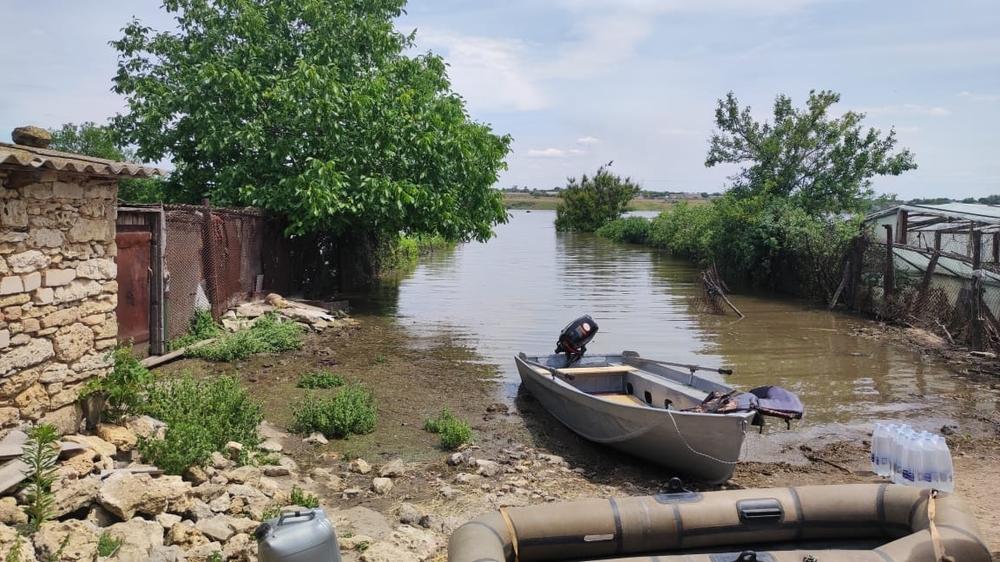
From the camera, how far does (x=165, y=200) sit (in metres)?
17.7

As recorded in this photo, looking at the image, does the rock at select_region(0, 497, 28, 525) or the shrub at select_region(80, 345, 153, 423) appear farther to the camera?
the shrub at select_region(80, 345, 153, 423)

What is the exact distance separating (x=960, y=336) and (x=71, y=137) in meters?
33.5

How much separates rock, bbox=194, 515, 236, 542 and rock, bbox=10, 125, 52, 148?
151 inches

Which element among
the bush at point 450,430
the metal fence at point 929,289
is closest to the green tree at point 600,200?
the metal fence at point 929,289

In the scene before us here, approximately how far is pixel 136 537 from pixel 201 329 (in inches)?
320

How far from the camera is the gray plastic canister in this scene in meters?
4.22

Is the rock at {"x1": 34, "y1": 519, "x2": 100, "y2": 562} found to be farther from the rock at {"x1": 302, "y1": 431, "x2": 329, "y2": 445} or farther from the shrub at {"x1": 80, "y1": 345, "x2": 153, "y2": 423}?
the rock at {"x1": 302, "y1": 431, "x2": 329, "y2": 445}

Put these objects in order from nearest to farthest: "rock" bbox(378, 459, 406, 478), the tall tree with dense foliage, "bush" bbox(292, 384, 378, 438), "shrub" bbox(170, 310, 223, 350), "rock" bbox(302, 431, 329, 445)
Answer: "rock" bbox(378, 459, 406, 478), "rock" bbox(302, 431, 329, 445), "bush" bbox(292, 384, 378, 438), "shrub" bbox(170, 310, 223, 350), the tall tree with dense foliage

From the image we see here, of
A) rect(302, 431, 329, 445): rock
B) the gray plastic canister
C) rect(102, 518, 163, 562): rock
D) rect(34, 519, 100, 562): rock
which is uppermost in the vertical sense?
the gray plastic canister

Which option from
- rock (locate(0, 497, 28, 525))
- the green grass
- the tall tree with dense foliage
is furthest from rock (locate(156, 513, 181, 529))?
the tall tree with dense foliage

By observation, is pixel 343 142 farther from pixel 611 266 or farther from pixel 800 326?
pixel 611 266

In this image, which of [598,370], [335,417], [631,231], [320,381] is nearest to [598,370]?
[598,370]

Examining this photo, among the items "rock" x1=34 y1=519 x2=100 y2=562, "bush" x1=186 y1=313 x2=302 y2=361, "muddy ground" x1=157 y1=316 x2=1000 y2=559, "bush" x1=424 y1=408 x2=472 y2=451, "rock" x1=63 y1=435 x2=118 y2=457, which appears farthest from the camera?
"bush" x1=186 y1=313 x2=302 y2=361

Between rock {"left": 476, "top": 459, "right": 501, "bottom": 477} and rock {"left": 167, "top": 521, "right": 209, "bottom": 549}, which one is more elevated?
rock {"left": 167, "top": 521, "right": 209, "bottom": 549}
